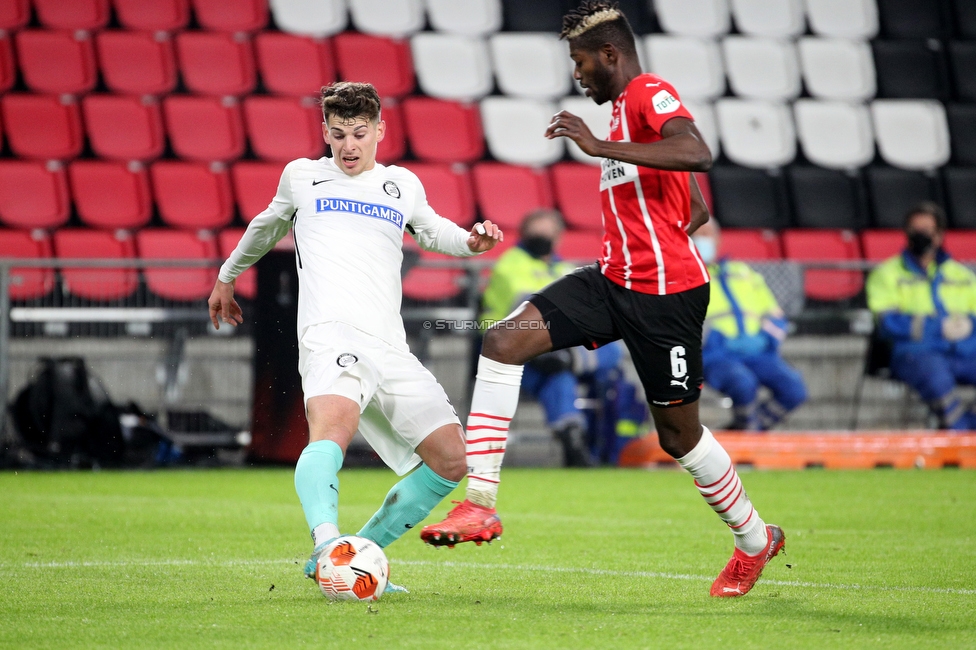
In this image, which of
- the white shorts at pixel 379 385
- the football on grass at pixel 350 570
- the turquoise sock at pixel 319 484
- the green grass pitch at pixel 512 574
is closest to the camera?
the green grass pitch at pixel 512 574

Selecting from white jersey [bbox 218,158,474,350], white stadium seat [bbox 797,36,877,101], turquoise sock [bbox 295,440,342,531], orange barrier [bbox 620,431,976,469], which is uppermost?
white stadium seat [bbox 797,36,877,101]

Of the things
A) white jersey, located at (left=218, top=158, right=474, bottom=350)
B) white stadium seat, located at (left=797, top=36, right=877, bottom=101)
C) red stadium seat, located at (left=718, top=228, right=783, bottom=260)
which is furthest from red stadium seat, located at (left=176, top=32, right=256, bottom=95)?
white jersey, located at (left=218, top=158, right=474, bottom=350)

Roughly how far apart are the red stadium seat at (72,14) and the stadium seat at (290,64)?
64.4 inches

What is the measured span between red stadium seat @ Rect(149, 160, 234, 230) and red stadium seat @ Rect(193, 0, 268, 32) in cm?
184

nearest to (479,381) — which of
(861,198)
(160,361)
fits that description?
(160,361)

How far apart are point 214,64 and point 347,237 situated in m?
10.4

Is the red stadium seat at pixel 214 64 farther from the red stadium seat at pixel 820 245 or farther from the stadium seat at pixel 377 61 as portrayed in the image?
the red stadium seat at pixel 820 245

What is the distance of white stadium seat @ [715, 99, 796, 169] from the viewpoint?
16.0 m

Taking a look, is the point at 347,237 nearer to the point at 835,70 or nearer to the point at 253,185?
the point at 253,185

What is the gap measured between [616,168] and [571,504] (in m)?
3.82

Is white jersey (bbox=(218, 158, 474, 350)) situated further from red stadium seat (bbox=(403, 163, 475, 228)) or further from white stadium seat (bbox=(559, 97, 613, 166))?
white stadium seat (bbox=(559, 97, 613, 166))

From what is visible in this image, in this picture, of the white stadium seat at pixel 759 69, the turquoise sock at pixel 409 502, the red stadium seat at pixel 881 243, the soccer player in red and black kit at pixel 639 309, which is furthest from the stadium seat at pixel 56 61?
the turquoise sock at pixel 409 502

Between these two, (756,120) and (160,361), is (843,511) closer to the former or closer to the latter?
(160,361)

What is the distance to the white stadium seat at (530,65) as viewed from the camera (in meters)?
15.7
